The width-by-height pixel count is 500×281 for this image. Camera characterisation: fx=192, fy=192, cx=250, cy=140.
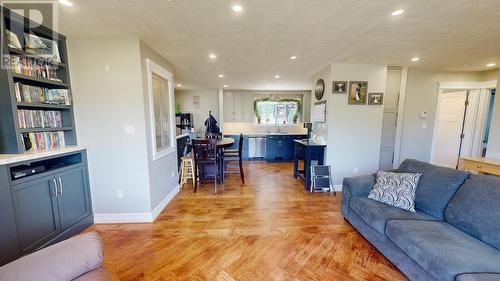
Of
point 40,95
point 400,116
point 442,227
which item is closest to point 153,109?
point 40,95

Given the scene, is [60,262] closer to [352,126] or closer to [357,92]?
[352,126]

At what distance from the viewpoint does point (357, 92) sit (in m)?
3.57

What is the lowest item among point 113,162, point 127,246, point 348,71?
point 127,246

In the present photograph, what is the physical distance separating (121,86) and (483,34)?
4396mm

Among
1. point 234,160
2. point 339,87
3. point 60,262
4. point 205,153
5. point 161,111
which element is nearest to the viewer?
point 60,262

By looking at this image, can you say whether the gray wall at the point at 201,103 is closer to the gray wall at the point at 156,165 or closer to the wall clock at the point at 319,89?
the gray wall at the point at 156,165

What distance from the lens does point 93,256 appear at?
41.1 inches

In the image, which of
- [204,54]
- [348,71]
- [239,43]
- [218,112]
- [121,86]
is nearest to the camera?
[121,86]

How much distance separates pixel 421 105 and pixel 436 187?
2844 millimetres

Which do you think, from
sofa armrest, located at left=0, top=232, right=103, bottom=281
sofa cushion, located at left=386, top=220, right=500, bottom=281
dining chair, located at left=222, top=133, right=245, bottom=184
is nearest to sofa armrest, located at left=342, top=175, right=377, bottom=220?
sofa cushion, located at left=386, top=220, right=500, bottom=281

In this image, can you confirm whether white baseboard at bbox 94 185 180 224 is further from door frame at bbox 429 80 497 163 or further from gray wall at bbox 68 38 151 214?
door frame at bbox 429 80 497 163

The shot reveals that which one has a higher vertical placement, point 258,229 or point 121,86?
point 121,86

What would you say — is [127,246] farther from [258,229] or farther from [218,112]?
[218,112]

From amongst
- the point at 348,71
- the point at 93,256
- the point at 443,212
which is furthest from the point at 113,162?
the point at 348,71
